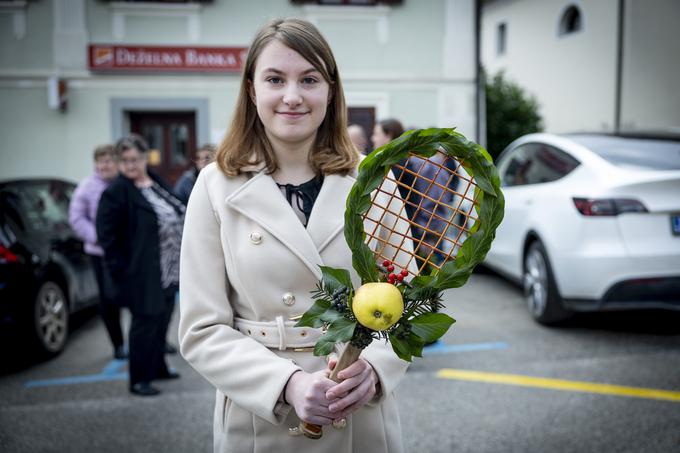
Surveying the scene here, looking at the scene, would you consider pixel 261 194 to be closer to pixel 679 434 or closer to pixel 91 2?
pixel 679 434

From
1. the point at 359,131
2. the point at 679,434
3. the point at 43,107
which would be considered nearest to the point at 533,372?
the point at 679,434

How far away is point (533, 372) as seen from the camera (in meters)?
4.57

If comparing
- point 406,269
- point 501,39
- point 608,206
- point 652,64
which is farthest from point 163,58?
point 501,39

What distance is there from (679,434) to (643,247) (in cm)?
173

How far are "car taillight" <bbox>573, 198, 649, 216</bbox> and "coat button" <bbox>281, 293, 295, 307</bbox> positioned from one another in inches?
158

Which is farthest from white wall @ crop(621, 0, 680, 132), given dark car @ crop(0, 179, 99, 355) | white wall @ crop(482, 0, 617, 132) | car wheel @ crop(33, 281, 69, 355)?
car wheel @ crop(33, 281, 69, 355)

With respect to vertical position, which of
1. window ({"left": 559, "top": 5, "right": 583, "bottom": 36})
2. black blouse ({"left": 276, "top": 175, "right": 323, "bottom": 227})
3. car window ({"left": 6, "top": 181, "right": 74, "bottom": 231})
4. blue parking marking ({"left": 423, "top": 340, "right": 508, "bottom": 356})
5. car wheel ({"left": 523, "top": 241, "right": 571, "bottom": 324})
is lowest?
blue parking marking ({"left": 423, "top": 340, "right": 508, "bottom": 356})

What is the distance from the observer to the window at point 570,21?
19.0m

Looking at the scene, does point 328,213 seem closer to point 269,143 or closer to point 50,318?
point 269,143

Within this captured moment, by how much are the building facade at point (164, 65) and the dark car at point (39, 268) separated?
5.16 m

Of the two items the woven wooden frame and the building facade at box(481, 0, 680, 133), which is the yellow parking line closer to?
the woven wooden frame

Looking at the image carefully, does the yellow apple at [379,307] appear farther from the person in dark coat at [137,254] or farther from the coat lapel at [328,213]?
the person in dark coat at [137,254]

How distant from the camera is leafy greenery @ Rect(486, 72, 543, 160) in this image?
17.9 meters

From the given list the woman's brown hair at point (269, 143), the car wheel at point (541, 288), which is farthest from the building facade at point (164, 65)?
the woman's brown hair at point (269, 143)
